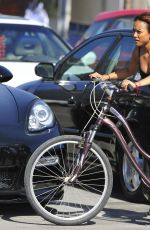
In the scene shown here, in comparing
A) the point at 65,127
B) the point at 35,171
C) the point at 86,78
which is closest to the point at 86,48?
the point at 86,78

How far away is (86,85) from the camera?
7598mm

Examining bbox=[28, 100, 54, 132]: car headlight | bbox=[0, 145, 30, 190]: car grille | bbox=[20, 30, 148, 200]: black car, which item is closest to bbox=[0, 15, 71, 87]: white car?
bbox=[20, 30, 148, 200]: black car

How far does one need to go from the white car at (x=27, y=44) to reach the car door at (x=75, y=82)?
2.81m

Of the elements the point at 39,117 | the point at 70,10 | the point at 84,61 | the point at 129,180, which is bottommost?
the point at 129,180

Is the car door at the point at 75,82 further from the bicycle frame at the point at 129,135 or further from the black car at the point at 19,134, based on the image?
the bicycle frame at the point at 129,135

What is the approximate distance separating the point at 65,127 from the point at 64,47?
4.15 meters

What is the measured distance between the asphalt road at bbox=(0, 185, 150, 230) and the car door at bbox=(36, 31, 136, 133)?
1.05m

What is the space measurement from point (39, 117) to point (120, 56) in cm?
147

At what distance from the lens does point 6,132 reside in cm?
638

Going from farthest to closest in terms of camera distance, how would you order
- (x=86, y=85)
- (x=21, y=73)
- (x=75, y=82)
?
(x=21, y=73)
(x=75, y=82)
(x=86, y=85)

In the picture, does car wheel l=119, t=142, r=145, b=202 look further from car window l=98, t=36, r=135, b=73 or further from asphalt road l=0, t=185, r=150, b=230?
car window l=98, t=36, r=135, b=73

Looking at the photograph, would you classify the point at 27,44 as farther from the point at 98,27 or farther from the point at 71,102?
the point at 71,102

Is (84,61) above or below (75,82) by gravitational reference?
above

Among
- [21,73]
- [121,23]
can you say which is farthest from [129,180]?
[121,23]
